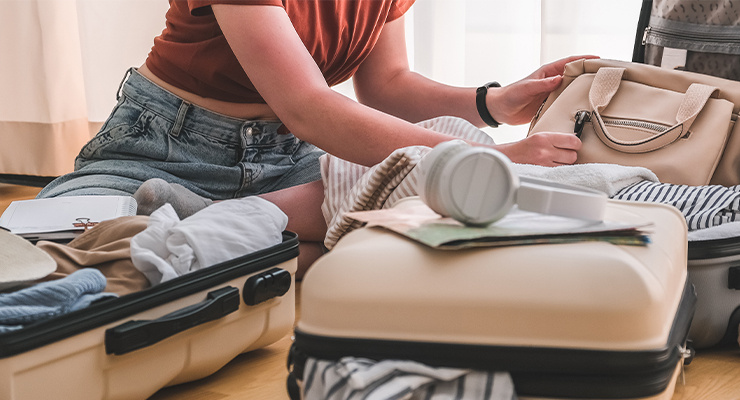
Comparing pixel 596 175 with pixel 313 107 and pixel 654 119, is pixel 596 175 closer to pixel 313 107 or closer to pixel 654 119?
pixel 654 119

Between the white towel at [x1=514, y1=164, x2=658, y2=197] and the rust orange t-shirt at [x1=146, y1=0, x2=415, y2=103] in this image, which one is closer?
the white towel at [x1=514, y1=164, x2=658, y2=197]

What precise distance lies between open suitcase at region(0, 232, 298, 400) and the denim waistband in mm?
411

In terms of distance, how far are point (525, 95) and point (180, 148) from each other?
1.88ft

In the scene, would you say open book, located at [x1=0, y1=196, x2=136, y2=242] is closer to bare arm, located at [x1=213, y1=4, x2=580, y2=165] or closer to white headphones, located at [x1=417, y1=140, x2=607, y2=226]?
bare arm, located at [x1=213, y1=4, x2=580, y2=165]

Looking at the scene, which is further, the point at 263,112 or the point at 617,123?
the point at 263,112

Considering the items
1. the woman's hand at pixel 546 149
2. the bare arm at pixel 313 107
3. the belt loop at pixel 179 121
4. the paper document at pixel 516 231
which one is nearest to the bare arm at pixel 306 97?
the bare arm at pixel 313 107

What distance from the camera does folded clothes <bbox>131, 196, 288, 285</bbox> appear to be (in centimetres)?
69

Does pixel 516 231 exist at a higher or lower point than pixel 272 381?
higher

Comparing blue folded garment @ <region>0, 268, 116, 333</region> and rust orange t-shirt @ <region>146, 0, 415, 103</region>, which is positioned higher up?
rust orange t-shirt @ <region>146, 0, 415, 103</region>

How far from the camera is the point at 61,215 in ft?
2.89

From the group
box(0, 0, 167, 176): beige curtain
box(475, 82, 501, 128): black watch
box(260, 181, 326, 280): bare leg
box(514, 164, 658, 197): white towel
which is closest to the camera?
box(514, 164, 658, 197): white towel

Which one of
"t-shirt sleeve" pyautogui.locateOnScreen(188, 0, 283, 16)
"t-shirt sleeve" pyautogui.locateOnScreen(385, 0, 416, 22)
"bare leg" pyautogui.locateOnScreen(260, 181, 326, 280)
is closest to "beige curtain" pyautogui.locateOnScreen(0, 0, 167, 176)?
"t-shirt sleeve" pyautogui.locateOnScreen(385, 0, 416, 22)

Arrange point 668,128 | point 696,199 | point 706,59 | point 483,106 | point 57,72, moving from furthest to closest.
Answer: point 57,72 < point 483,106 < point 706,59 < point 668,128 < point 696,199

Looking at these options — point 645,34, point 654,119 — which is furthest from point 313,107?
point 645,34
